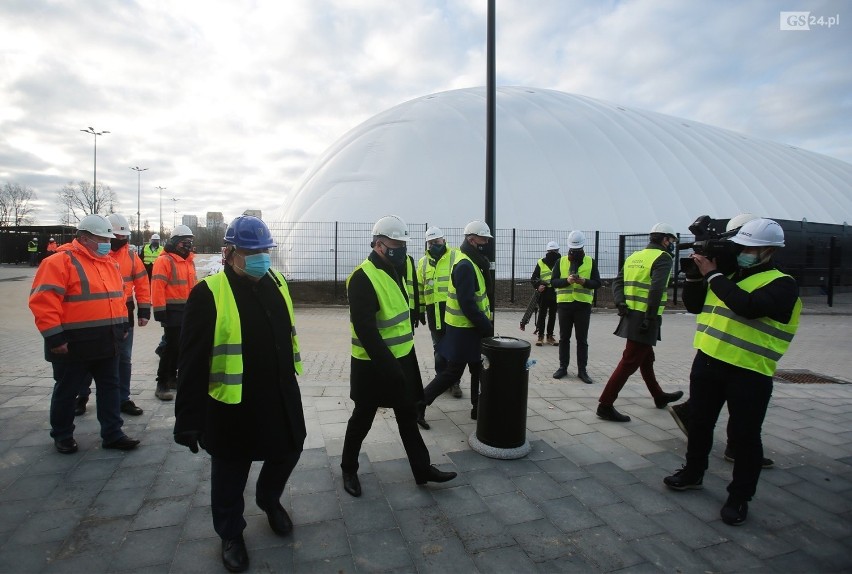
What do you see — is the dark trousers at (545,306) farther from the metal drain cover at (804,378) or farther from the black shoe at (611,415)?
the black shoe at (611,415)

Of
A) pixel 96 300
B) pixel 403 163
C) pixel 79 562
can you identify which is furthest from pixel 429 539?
pixel 403 163

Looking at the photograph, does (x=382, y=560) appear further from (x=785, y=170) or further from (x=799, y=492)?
(x=785, y=170)

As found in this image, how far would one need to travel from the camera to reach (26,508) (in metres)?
3.19

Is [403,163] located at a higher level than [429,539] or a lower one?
higher

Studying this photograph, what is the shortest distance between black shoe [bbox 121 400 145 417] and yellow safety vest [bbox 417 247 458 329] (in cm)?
341

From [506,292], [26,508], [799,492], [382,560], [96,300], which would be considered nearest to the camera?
[382,560]

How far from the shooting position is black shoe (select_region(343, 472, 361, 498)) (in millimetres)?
3437

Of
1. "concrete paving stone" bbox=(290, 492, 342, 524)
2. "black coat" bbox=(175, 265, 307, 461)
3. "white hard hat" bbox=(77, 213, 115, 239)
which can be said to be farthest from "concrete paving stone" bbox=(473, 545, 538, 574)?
"white hard hat" bbox=(77, 213, 115, 239)

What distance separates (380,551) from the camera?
2820mm

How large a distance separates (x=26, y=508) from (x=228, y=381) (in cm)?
202

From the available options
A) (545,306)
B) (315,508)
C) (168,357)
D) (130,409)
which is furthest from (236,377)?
(545,306)

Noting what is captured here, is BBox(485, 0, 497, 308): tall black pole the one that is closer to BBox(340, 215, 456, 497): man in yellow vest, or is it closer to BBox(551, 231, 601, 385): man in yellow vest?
BBox(340, 215, 456, 497): man in yellow vest

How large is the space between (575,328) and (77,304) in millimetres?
5810

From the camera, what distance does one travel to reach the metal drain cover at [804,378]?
274 inches
